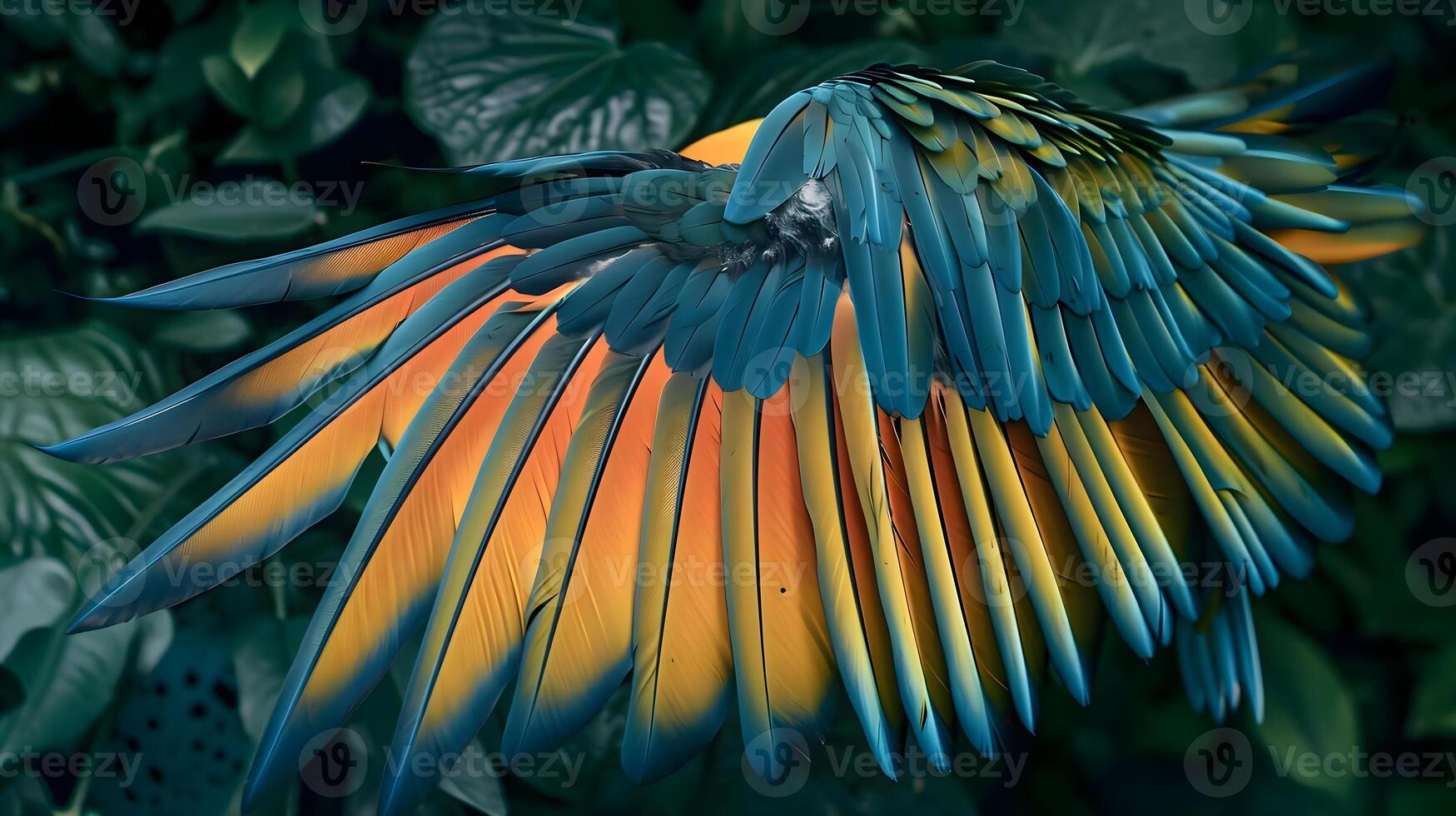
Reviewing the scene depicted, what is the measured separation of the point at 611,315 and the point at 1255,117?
2.03 ft

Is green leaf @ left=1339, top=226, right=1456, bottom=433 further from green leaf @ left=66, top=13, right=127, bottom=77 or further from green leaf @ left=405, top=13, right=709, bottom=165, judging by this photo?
green leaf @ left=66, top=13, right=127, bottom=77

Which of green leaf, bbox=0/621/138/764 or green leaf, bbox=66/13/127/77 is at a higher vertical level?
green leaf, bbox=66/13/127/77

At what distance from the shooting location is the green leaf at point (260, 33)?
84 centimetres

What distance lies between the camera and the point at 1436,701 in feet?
2.47

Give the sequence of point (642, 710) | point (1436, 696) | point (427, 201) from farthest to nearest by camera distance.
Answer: point (427, 201) → point (1436, 696) → point (642, 710)

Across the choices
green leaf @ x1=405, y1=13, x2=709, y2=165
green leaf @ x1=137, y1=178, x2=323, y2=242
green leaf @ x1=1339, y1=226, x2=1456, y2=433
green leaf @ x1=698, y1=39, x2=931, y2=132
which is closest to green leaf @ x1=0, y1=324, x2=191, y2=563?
green leaf @ x1=137, y1=178, x2=323, y2=242

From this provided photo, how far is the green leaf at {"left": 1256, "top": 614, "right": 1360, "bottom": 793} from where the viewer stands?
74 cm

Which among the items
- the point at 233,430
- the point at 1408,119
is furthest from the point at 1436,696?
the point at 233,430

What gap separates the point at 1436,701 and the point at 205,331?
1063mm

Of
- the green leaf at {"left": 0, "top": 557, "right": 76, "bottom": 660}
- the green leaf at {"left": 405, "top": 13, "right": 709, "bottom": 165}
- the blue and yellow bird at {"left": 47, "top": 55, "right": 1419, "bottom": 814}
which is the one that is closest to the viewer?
the blue and yellow bird at {"left": 47, "top": 55, "right": 1419, "bottom": 814}

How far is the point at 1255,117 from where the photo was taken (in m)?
0.78

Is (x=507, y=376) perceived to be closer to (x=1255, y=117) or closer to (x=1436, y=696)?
(x=1255, y=117)

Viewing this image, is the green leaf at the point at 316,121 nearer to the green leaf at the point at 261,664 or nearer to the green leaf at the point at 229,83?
the green leaf at the point at 229,83

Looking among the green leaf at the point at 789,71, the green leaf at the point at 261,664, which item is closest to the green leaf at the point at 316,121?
the green leaf at the point at 789,71
